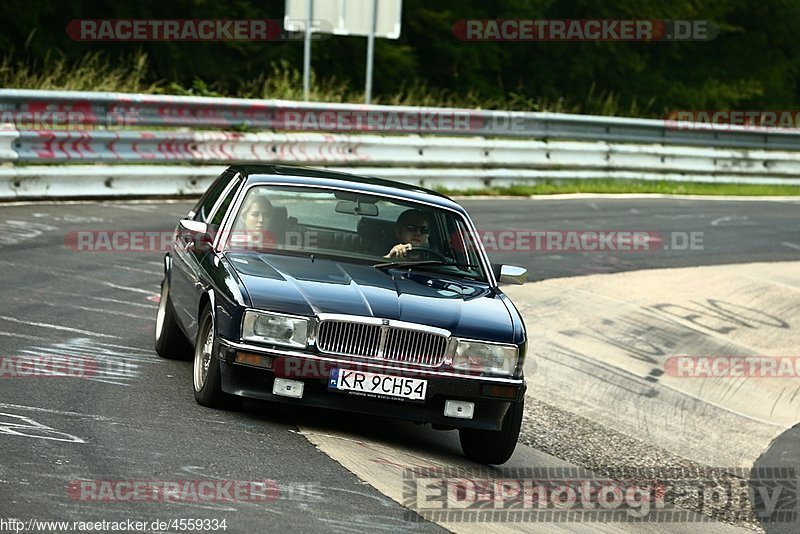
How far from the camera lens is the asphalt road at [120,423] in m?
6.13

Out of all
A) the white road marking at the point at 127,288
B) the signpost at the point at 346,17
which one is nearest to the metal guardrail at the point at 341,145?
the signpost at the point at 346,17

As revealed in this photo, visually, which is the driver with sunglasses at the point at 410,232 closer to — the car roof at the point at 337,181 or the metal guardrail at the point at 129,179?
the car roof at the point at 337,181

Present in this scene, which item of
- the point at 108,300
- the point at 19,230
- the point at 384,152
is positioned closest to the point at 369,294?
the point at 108,300

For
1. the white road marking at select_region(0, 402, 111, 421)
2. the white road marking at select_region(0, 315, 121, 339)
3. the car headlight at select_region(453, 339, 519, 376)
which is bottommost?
the white road marking at select_region(0, 402, 111, 421)

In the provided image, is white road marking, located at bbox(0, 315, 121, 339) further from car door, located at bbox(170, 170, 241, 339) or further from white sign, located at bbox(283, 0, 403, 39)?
white sign, located at bbox(283, 0, 403, 39)

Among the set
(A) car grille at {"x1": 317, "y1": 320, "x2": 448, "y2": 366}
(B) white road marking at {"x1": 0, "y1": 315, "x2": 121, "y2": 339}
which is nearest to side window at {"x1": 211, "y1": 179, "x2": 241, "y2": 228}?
(B) white road marking at {"x1": 0, "y1": 315, "x2": 121, "y2": 339}

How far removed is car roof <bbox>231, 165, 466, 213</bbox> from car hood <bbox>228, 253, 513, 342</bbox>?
2.39 feet

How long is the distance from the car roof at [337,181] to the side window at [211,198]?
219mm

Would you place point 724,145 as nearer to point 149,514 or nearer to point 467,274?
point 467,274

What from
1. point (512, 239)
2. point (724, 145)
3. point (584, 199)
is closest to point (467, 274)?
point (512, 239)

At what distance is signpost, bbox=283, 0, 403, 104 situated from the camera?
23953 millimetres

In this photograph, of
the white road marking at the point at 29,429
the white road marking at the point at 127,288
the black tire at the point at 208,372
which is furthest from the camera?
the white road marking at the point at 127,288

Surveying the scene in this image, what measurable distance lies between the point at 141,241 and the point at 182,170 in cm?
358

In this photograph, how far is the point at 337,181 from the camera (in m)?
9.21
